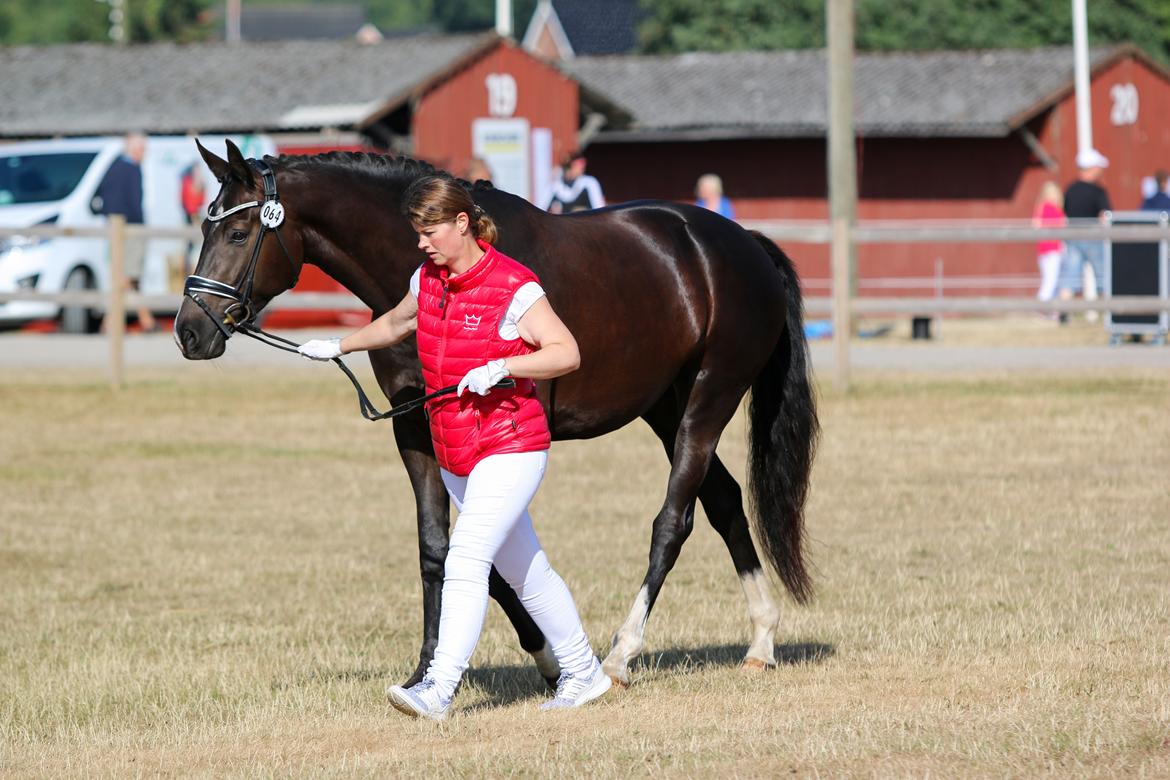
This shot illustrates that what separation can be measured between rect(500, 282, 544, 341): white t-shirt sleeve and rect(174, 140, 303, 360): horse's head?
113 centimetres

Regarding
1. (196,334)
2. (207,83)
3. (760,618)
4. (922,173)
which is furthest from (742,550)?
(922,173)

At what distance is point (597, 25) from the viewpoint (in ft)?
269

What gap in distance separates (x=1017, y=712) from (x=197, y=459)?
9699mm

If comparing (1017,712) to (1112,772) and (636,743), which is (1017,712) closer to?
(1112,772)

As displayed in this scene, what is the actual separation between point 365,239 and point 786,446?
7.09 ft

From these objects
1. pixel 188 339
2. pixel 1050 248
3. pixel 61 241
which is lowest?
pixel 188 339

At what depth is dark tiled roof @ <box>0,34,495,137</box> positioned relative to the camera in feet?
101

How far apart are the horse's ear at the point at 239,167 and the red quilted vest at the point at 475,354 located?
0.90 meters

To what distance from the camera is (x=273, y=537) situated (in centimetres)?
1135

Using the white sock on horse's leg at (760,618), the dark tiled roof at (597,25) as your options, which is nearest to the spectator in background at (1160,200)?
the white sock on horse's leg at (760,618)

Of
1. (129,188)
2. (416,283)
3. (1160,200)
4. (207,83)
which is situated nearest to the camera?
(416,283)

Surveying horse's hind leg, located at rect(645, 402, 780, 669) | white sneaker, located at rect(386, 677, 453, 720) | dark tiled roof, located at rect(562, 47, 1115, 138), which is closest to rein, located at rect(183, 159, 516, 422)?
white sneaker, located at rect(386, 677, 453, 720)

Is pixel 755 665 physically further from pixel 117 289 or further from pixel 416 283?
pixel 117 289

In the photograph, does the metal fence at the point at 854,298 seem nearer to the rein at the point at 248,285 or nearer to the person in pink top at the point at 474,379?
the rein at the point at 248,285
